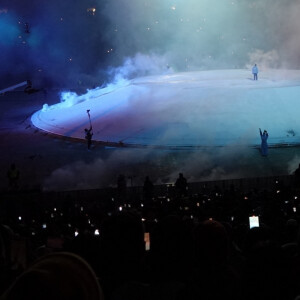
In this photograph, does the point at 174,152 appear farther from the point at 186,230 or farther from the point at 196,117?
the point at 186,230

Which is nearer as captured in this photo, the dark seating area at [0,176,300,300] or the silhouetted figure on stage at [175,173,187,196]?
the dark seating area at [0,176,300,300]

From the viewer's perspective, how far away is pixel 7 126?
70.6ft

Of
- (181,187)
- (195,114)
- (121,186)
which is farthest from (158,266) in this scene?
(195,114)

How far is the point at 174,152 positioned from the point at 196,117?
2.36 metres

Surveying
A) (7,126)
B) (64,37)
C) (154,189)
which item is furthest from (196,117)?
(64,37)

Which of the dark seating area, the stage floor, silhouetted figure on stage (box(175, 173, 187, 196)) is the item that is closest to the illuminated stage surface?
the stage floor

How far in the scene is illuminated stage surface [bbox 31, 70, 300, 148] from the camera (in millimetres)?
15539

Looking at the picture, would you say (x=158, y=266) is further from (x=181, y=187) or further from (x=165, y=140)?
(x=165, y=140)

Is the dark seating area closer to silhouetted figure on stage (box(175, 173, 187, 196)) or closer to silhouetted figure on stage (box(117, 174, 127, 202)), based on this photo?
silhouetted figure on stage (box(175, 173, 187, 196))

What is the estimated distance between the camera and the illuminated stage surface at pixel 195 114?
1554cm

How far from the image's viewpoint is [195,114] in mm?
16906

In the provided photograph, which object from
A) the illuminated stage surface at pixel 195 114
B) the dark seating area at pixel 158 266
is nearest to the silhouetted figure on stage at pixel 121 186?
the illuminated stage surface at pixel 195 114

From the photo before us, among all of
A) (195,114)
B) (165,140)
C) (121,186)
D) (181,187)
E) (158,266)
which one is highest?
(195,114)

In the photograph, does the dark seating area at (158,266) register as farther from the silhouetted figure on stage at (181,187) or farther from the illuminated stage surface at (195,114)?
the illuminated stage surface at (195,114)
